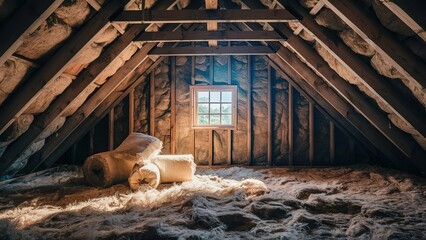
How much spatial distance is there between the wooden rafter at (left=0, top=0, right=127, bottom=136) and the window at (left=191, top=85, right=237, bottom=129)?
2.63m

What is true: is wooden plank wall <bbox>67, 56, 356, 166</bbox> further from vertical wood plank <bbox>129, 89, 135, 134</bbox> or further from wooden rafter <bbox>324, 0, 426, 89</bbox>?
wooden rafter <bbox>324, 0, 426, 89</bbox>

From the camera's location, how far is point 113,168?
11.6ft

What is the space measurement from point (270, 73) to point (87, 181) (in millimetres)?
3395

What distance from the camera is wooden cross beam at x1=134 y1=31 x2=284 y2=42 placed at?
11.2ft

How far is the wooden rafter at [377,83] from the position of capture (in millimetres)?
2818

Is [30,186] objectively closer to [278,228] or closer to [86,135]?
[86,135]

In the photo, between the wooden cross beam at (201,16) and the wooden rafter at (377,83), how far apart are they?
1.45 ft

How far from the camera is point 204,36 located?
140 inches

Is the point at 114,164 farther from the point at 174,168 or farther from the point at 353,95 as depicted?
the point at 353,95

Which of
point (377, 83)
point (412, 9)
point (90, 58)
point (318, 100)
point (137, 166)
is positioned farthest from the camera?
point (318, 100)

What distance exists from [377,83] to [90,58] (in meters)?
2.99

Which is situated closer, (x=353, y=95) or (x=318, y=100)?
(x=353, y=95)


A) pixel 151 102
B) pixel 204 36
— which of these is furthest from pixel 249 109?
pixel 204 36

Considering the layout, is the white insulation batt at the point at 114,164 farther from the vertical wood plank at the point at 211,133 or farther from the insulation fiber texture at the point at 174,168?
the vertical wood plank at the point at 211,133
